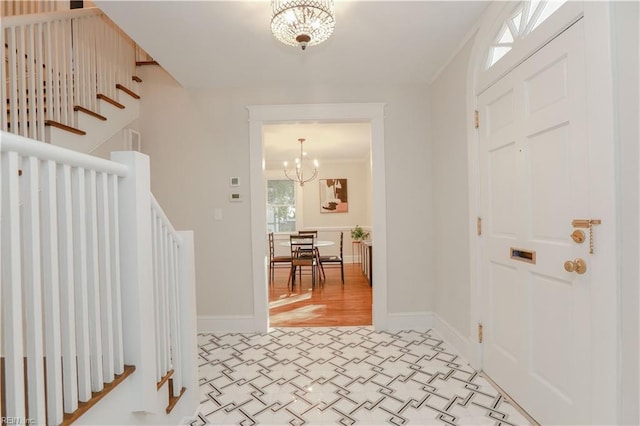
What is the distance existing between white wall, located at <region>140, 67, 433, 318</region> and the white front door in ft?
3.31

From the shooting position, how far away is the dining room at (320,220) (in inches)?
154

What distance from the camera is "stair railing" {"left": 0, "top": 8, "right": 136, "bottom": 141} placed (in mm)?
2102

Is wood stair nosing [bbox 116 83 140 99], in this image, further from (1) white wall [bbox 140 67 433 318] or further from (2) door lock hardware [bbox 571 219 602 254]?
(2) door lock hardware [bbox 571 219 602 254]

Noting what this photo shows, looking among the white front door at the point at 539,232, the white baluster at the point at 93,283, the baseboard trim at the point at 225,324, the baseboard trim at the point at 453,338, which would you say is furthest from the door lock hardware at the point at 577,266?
the baseboard trim at the point at 225,324

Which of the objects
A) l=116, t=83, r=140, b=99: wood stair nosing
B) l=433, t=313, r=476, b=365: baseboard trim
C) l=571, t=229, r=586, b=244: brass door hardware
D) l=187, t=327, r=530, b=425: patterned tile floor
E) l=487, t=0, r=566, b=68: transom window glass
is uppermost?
l=116, t=83, r=140, b=99: wood stair nosing

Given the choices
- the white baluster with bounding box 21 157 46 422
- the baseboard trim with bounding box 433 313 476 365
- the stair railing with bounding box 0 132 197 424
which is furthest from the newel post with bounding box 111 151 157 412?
the baseboard trim with bounding box 433 313 476 365

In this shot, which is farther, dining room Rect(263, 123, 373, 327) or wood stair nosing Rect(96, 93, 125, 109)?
dining room Rect(263, 123, 373, 327)

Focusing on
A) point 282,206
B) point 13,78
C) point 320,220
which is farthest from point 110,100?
point 320,220

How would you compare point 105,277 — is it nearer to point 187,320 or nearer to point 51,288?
point 51,288

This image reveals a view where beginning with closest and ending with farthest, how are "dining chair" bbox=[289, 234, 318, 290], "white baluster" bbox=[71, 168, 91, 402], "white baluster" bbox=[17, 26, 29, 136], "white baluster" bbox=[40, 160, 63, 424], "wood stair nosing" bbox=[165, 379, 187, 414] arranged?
"white baluster" bbox=[40, 160, 63, 424], "white baluster" bbox=[71, 168, 91, 402], "wood stair nosing" bbox=[165, 379, 187, 414], "white baluster" bbox=[17, 26, 29, 136], "dining chair" bbox=[289, 234, 318, 290]

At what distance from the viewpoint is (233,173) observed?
3.14 m

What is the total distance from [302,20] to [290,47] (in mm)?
827

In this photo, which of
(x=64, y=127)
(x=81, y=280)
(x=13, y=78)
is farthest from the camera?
(x=64, y=127)

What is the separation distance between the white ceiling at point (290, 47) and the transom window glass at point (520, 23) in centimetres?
26
